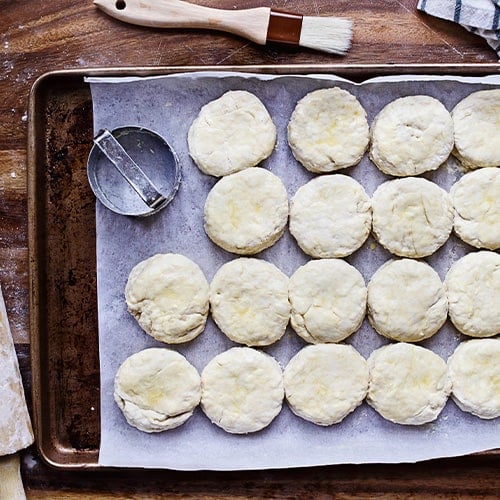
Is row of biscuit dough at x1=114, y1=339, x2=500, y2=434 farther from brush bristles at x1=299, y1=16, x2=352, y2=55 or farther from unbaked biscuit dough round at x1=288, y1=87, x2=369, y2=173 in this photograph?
brush bristles at x1=299, y1=16, x2=352, y2=55

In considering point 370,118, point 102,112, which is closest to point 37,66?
point 102,112

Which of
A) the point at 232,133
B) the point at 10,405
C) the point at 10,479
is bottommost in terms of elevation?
the point at 10,479

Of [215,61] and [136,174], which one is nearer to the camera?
[136,174]

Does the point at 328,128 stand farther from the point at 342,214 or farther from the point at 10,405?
the point at 10,405

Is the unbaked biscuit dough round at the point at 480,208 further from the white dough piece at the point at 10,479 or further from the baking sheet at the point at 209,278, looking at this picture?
the white dough piece at the point at 10,479

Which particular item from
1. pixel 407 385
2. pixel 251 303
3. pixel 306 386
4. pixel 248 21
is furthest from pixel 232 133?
pixel 407 385

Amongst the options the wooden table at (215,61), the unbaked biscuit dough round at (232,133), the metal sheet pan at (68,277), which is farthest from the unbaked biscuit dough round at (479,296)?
the metal sheet pan at (68,277)
